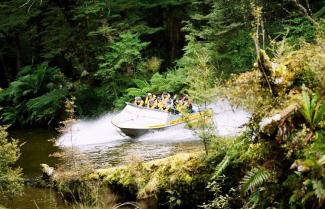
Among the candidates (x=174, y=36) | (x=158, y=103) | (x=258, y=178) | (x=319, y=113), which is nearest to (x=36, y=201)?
(x=258, y=178)

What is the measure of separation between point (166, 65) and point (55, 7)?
7.67 meters

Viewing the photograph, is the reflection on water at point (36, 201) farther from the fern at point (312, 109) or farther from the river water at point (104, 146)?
the fern at point (312, 109)

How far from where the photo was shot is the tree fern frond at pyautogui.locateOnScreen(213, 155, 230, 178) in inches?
291

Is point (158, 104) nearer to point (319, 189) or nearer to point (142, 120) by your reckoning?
point (142, 120)

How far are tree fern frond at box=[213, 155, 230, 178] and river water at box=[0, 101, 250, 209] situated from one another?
4254mm

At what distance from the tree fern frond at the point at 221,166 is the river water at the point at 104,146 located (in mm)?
4254

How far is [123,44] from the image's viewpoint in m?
22.8

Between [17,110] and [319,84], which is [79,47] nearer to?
[17,110]

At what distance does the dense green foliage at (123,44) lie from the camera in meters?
19.2

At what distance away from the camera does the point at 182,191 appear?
8.53 metres

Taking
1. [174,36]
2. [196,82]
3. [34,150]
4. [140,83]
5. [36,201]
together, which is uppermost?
[174,36]

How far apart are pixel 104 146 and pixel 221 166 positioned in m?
10.8

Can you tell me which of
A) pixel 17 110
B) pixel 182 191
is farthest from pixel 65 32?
pixel 182 191

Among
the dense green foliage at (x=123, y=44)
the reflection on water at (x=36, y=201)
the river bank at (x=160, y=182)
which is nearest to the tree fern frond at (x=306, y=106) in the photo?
the river bank at (x=160, y=182)
